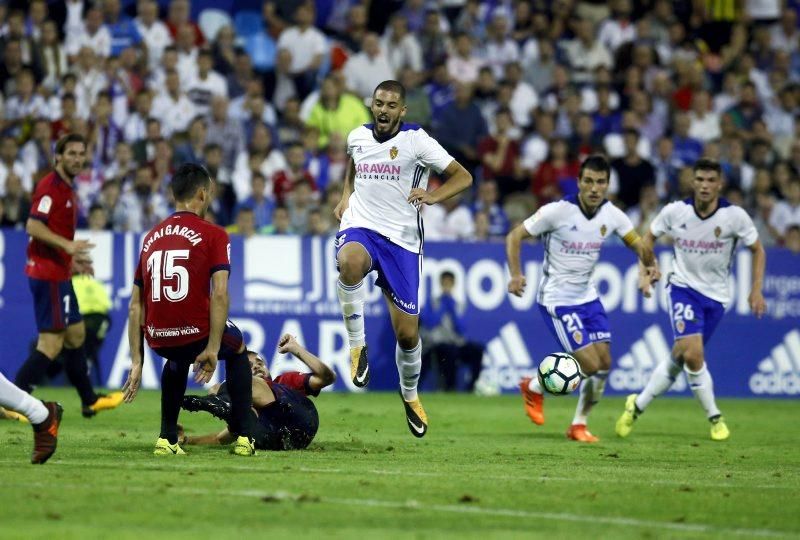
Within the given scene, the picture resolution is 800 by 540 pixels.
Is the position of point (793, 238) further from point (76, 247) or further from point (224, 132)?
point (76, 247)

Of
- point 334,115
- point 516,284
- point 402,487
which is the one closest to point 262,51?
point 334,115

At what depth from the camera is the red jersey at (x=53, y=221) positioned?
519 inches

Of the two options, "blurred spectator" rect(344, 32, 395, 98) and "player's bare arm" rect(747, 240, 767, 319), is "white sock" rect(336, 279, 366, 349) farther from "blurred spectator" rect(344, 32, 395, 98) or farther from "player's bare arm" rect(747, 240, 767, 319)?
"blurred spectator" rect(344, 32, 395, 98)

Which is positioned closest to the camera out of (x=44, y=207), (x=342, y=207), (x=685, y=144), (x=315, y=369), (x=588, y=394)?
(x=315, y=369)

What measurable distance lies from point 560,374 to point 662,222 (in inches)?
101

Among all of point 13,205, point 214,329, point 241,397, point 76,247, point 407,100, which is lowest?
point 241,397

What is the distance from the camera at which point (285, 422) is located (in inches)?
439

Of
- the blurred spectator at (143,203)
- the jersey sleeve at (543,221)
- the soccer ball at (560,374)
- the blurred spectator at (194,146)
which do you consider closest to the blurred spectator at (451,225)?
the blurred spectator at (194,146)

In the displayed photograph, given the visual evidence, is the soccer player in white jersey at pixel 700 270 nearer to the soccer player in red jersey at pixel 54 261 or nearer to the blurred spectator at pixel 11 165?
the soccer player in red jersey at pixel 54 261

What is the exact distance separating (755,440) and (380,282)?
15.4ft

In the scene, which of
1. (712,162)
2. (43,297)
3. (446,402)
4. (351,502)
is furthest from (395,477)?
(446,402)

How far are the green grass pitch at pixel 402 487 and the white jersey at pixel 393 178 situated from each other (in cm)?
188

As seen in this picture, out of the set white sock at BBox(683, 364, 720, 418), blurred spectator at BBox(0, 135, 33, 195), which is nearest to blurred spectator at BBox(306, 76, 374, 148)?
blurred spectator at BBox(0, 135, 33, 195)

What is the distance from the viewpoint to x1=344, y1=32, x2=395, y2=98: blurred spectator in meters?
23.5
